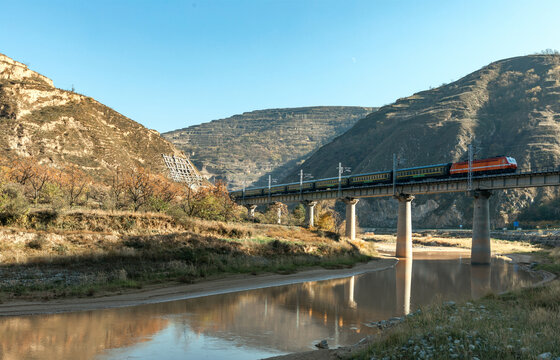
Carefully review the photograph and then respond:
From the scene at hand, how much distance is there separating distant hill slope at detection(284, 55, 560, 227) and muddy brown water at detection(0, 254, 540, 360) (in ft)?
336

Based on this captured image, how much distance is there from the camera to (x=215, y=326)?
16625 mm

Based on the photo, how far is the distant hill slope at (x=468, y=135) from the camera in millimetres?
118312

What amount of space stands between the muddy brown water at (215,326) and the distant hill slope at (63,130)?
69.8 metres

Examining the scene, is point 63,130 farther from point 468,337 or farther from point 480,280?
point 468,337

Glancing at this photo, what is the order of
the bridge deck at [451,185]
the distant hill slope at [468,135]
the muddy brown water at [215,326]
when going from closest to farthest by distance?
1. the muddy brown water at [215,326]
2. the bridge deck at [451,185]
3. the distant hill slope at [468,135]

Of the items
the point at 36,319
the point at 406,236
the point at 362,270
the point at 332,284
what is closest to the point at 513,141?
the point at 406,236

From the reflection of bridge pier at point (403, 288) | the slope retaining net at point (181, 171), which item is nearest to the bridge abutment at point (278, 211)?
the slope retaining net at point (181, 171)

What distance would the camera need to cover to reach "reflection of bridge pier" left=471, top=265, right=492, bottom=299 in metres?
27.9

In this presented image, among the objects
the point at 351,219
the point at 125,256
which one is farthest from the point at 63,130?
the point at 125,256

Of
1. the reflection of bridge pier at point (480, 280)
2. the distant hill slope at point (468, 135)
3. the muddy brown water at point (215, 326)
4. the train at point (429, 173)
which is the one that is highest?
the distant hill slope at point (468, 135)

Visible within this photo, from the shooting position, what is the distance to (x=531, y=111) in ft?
463

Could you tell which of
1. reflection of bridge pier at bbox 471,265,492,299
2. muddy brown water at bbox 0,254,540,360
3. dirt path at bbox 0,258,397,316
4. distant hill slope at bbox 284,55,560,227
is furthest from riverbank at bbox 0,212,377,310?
distant hill slope at bbox 284,55,560,227

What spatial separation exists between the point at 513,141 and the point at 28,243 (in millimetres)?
139639

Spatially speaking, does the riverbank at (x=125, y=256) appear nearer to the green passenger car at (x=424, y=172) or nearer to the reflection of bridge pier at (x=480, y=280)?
the reflection of bridge pier at (x=480, y=280)
